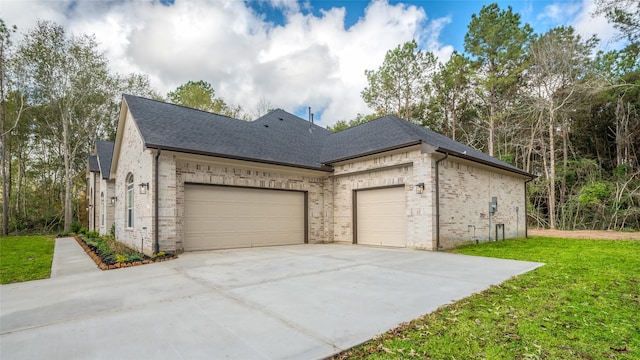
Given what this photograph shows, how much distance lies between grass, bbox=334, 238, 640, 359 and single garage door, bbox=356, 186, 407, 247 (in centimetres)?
468

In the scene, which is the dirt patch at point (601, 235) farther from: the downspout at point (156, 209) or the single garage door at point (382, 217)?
the downspout at point (156, 209)

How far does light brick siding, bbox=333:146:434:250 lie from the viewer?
8945 millimetres

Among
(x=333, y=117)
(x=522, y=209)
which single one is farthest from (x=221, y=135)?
(x=333, y=117)

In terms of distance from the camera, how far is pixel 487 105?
21.3 meters

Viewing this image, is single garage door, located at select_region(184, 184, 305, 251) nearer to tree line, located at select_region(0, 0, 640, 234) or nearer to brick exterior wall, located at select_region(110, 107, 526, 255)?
brick exterior wall, located at select_region(110, 107, 526, 255)

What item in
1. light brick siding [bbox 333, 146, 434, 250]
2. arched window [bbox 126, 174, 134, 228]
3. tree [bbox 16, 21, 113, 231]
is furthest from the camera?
tree [bbox 16, 21, 113, 231]

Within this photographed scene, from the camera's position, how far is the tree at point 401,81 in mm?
21125

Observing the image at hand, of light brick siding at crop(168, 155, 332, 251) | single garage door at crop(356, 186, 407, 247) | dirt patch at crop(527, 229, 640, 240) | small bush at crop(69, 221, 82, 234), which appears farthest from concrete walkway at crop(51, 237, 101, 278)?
dirt patch at crop(527, 229, 640, 240)

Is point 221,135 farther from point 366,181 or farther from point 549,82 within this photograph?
point 549,82

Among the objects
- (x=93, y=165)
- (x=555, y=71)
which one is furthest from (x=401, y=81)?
(x=93, y=165)

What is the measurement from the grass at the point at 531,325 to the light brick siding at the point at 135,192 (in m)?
7.55

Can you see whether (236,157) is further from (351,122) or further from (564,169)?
(564,169)

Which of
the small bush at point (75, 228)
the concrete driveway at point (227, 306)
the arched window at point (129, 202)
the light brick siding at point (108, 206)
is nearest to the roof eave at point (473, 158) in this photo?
the concrete driveway at point (227, 306)

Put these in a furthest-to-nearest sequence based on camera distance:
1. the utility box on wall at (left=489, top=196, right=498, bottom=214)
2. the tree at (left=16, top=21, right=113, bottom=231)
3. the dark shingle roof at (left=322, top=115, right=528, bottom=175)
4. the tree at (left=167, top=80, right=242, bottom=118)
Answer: the tree at (left=167, top=80, right=242, bottom=118)
the tree at (left=16, top=21, right=113, bottom=231)
the utility box on wall at (left=489, top=196, right=498, bottom=214)
the dark shingle roof at (left=322, top=115, right=528, bottom=175)
